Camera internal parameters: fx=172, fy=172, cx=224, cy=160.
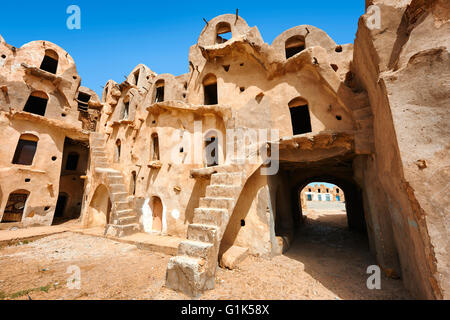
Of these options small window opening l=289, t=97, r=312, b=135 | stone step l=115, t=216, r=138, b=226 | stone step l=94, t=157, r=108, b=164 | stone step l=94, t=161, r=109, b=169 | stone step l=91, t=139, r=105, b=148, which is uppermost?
small window opening l=289, t=97, r=312, b=135

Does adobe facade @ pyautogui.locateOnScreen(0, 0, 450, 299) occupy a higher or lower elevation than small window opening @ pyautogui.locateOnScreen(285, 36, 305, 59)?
lower

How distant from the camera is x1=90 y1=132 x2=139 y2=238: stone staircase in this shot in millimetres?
9594

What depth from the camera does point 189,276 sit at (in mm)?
A: 3824

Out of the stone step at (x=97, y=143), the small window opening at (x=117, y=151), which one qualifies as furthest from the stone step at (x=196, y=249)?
the stone step at (x=97, y=143)

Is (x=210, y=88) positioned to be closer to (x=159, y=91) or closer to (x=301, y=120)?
(x=159, y=91)

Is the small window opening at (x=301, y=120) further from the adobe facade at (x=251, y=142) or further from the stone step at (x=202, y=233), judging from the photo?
the stone step at (x=202, y=233)

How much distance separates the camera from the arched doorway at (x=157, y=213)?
404 inches

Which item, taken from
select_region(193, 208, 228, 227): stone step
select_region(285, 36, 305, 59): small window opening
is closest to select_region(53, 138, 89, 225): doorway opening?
select_region(193, 208, 228, 227): stone step

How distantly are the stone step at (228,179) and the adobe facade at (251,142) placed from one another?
0.23 ft

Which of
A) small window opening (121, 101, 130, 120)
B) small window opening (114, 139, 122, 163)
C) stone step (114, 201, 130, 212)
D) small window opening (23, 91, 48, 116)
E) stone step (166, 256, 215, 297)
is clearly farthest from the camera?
small window opening (23, 91, 48, 116)

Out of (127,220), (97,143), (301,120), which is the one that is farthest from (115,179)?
(301,120)

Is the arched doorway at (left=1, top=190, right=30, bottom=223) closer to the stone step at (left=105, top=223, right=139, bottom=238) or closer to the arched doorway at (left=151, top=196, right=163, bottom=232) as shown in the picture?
the stone step at (left=105, top=223, right=139, bottom=238)

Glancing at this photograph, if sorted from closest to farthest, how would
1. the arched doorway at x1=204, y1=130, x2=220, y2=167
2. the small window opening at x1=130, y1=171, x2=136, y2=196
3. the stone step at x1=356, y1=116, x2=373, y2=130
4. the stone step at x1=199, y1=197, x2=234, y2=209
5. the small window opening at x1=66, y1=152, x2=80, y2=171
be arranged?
the stone step at x1=199, y1=197, x2=234, y2=209
the stone step at x1=356, y1=116, x2=373, y2=130
the arched doorway at x1=204, y1=130, x2=220, y2=167
the small window opening at x1=130, y1=171, x2=136, y2=196
the small window opening at x1=66, y1=152, x2=80, y2=171

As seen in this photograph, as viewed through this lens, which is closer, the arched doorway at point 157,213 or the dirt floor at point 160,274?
the dirt floor at point 160,274
